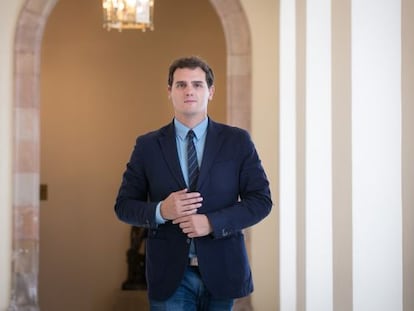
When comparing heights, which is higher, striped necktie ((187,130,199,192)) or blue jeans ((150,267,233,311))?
striped necktie ((187,130,199,192))

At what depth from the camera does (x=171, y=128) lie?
263 cm

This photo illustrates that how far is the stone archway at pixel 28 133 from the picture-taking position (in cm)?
500

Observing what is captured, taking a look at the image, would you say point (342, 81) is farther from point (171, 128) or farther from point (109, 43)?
point (109, 43)

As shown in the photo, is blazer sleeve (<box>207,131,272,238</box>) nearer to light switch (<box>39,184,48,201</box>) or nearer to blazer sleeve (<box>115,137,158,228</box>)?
blazer sleeve (<box>115,137,158,228</box>)

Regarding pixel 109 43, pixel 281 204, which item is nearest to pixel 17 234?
pixel 281 204

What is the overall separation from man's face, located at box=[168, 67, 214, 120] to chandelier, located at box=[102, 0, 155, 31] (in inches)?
104

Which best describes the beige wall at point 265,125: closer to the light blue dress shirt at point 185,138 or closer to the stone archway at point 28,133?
the stone archway at point 28,133

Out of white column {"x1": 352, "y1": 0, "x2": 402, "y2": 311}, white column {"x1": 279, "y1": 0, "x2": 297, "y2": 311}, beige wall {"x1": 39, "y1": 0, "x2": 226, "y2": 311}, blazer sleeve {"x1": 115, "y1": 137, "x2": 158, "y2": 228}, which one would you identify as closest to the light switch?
beige wall {"x1": 39, "y1": 0, "x2": 226, "y2": 311}

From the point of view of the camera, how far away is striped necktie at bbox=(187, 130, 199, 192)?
2.53m

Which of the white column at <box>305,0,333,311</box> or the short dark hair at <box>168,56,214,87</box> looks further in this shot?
the white column at <box>305,0,333,311</box>

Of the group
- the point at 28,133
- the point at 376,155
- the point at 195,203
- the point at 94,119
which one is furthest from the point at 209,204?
the point at 94,119

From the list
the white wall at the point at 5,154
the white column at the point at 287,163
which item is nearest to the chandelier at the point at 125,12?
the white wall at the point at 5,154

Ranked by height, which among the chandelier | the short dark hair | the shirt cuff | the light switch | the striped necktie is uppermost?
the chandelier

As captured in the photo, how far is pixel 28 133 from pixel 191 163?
9.04 feet
